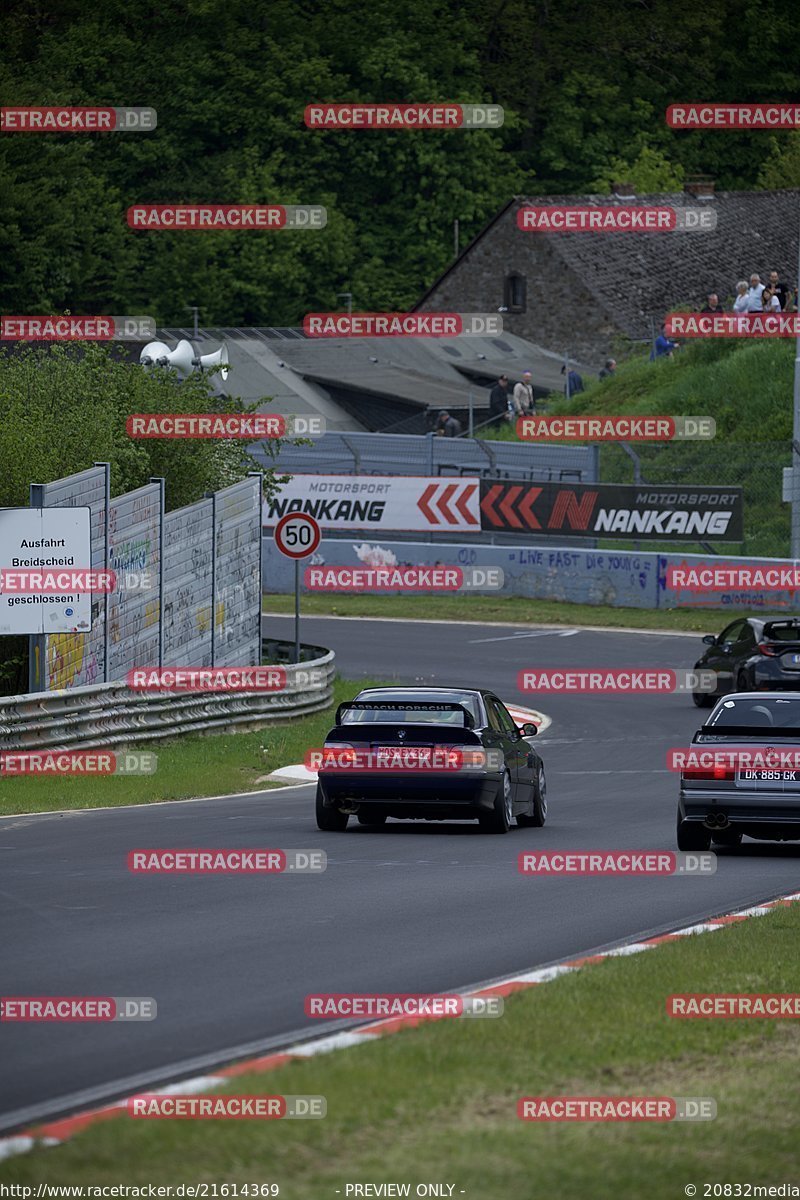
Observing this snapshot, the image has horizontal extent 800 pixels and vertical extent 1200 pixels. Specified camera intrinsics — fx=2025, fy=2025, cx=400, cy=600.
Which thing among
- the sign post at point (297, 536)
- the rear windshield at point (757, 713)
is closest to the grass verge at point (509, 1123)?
the rear windshield at point (757, 713)

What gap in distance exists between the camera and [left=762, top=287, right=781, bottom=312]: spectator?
4784cm

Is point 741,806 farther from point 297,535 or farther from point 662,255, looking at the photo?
point 662,255

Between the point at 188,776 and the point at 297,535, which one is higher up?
the point at 297,535

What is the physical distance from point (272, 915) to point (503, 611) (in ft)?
101

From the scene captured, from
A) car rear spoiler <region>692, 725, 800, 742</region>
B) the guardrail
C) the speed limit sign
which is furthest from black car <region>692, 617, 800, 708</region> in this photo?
car rear spoiler <region>692, 725, 800, 742</region>

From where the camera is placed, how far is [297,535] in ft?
94.1

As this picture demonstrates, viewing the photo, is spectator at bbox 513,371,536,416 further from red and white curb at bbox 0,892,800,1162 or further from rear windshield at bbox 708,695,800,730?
red and white curb at bbox 0,892,800,1162

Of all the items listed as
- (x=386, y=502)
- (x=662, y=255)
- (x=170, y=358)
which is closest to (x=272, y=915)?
(x=170, y=358)

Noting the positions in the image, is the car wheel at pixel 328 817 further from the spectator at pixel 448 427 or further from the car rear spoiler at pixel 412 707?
the spectator at pixel 448 427

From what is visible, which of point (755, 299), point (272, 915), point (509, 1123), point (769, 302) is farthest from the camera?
point (769, 302)

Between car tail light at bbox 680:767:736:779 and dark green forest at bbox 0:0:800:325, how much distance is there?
63702mm

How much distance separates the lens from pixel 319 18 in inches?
3492

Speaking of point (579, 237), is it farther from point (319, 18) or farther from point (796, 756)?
point (796, 756)

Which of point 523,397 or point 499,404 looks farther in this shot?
point 499,404
